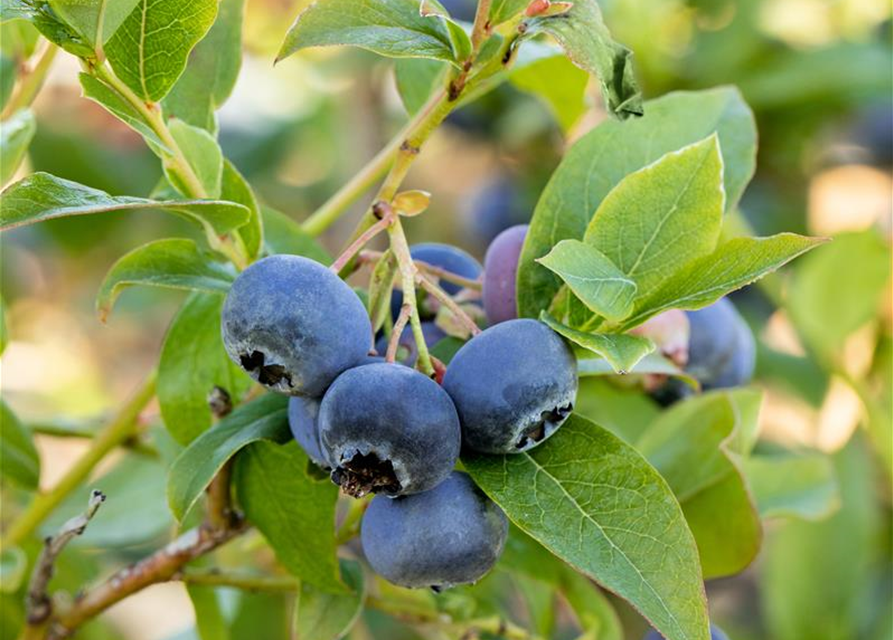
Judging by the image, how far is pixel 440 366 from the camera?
0.61 meters

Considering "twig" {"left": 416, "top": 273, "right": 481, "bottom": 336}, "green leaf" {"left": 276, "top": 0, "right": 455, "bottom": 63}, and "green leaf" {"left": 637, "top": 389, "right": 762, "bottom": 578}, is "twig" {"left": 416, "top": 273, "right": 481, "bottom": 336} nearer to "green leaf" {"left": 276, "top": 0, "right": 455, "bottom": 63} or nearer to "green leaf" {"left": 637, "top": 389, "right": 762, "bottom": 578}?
"green leaf" {"left": 276, "top": 0, "right": 455, "bottom": 63}

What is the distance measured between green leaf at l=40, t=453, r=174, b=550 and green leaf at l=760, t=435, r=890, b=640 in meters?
0.68

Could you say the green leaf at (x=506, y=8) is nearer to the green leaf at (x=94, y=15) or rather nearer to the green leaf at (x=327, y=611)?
the green leaf at (x=94, y=15)

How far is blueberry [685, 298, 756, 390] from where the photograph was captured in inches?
32.6

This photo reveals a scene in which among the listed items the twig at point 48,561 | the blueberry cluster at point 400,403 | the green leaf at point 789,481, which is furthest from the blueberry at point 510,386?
the green leaf at point 789,481

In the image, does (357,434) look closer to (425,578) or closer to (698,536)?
(425,578)

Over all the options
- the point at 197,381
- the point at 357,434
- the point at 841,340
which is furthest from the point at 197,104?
the point at 841,340

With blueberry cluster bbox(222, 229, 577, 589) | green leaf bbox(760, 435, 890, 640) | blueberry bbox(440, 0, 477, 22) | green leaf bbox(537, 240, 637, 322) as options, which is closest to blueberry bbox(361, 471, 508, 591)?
blueberry cluster bbox(222, 229, 577, 589)

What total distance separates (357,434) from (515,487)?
0.32 ft

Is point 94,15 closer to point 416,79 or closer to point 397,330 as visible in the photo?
point 397,330

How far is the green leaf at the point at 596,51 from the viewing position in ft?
1.88

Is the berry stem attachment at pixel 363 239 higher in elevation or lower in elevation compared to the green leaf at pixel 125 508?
higher

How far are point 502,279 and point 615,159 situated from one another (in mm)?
114

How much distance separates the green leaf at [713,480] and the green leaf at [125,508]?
46 cm
